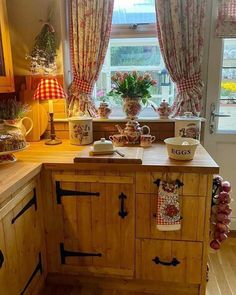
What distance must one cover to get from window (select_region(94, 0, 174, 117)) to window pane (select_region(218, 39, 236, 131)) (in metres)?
0.41

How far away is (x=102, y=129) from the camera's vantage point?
2.17m

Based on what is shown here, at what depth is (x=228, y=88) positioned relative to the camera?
2250 mm

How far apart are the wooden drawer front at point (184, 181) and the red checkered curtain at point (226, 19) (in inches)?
46.9

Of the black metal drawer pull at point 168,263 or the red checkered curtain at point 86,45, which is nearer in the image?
the black metal drawer pull at point 168,263

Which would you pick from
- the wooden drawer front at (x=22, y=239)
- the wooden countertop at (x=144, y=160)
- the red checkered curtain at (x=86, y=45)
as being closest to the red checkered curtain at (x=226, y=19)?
the red checkered curtain at (x=86, y=45)

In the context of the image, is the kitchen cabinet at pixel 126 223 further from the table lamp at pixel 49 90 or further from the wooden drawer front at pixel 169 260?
the table lamp at pixel 49 90

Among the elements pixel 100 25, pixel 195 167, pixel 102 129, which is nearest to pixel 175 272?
pixel 195 167

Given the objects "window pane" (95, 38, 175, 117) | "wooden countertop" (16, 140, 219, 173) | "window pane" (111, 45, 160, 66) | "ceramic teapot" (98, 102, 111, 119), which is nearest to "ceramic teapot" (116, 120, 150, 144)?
"wooden countertop" (16, 140, 219, 173)

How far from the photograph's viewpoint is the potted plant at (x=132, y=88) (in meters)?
1.93

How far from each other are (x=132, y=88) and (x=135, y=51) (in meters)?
0.49

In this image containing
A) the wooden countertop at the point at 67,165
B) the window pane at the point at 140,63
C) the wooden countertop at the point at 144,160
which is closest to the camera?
the wooden countertop at the point at 67,165

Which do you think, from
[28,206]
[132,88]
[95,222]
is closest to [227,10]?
[132,88]

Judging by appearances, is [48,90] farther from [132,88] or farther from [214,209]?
[214,209]

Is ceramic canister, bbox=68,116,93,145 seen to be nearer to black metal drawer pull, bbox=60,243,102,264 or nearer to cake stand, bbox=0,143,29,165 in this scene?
cake stand, bbox=0,143,29,165
